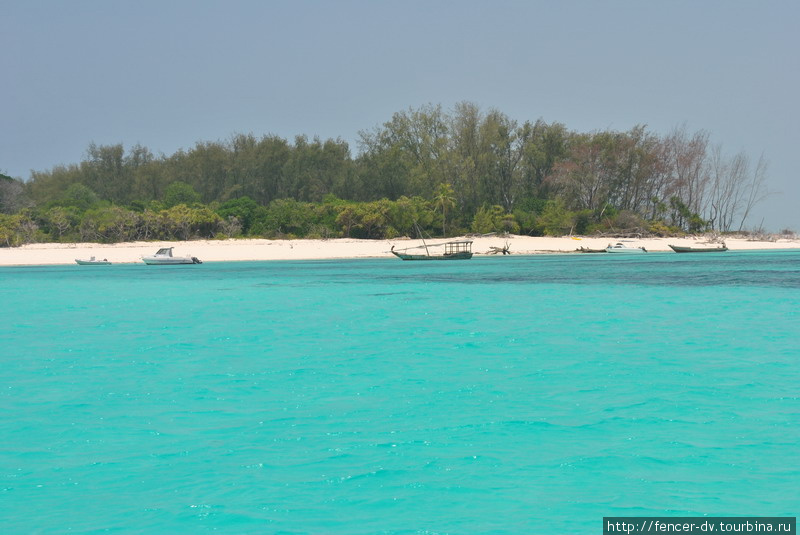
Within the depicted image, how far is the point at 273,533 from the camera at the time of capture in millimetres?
6328

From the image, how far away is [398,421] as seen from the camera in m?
9.83

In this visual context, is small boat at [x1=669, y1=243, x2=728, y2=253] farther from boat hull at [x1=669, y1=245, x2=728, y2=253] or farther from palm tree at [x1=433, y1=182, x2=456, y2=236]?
palm tree at [x1=433, y1=182, x2=456, y2=236]

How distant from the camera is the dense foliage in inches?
2675

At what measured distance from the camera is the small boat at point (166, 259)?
184ft

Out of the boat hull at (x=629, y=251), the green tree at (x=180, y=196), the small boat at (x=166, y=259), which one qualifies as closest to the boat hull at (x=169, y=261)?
the small boat at (x=166, y=259)

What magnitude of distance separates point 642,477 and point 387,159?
2839 inches

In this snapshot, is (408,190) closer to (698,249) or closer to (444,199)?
(444,199)

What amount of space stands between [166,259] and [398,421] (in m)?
49.3

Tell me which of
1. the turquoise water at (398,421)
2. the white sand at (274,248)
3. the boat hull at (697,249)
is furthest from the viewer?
the boat hull at (697,249)

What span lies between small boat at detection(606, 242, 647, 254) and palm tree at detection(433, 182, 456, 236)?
591 inches

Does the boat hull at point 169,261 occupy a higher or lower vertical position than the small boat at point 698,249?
lower

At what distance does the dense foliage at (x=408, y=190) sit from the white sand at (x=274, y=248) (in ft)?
6.37

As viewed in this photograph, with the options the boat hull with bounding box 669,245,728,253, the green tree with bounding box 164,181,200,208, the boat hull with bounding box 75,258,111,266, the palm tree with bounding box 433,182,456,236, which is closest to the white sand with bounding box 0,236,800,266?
the boat hull with bounding box 669,245,728,253

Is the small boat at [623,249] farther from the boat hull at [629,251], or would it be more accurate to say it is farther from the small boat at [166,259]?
the small boat at [166,259]
